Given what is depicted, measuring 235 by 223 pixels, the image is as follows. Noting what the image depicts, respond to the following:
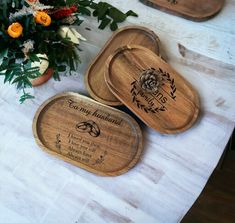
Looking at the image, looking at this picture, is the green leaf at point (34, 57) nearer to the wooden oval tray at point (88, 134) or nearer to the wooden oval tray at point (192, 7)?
the wooden oval tray at point (88, 134)

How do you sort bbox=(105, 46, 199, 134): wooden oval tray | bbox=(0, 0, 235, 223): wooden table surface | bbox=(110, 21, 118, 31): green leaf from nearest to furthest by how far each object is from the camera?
bbox=(0, 0, 235, 223): wooden table surface
bbox=(105, 46, 199, 134): wooden oval tray
bbox=(110, 21, 118, 31): green leaf

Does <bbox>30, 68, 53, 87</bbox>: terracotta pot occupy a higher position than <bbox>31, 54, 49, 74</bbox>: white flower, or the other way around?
<bbox>31, 54, 49, 74</bbox>: white flower

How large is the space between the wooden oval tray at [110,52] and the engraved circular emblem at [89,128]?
7 centimetres

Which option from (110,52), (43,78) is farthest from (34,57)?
→ (110,52)

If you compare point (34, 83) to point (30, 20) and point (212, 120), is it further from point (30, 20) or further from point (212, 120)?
point (212, 120)

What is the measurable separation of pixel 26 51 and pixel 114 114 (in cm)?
26

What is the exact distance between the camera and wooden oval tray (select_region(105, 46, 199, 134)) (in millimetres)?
884

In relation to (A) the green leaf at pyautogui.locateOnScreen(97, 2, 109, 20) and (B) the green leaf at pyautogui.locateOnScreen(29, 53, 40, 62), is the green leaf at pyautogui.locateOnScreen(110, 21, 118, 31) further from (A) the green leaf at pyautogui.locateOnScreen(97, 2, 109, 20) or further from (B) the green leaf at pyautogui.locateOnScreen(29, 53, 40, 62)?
(B) the green leaf at pyautogui.locateOnScreen(29, 53, 40, 62)

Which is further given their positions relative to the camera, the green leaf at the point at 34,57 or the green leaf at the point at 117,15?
the green leaf at the point at 117,15

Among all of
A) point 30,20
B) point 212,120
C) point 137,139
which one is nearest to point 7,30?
point 30,20

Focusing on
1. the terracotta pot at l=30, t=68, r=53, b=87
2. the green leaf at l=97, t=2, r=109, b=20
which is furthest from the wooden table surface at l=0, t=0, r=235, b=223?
the green leaf at l=97, t=2, r=109, b=20

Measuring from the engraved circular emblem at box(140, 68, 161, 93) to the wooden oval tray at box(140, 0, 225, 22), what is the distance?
0.29 metres

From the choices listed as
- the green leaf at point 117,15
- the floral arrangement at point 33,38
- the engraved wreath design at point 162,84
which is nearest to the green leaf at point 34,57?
the floral arrangement at point 33,38

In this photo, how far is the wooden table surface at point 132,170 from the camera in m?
0.78
